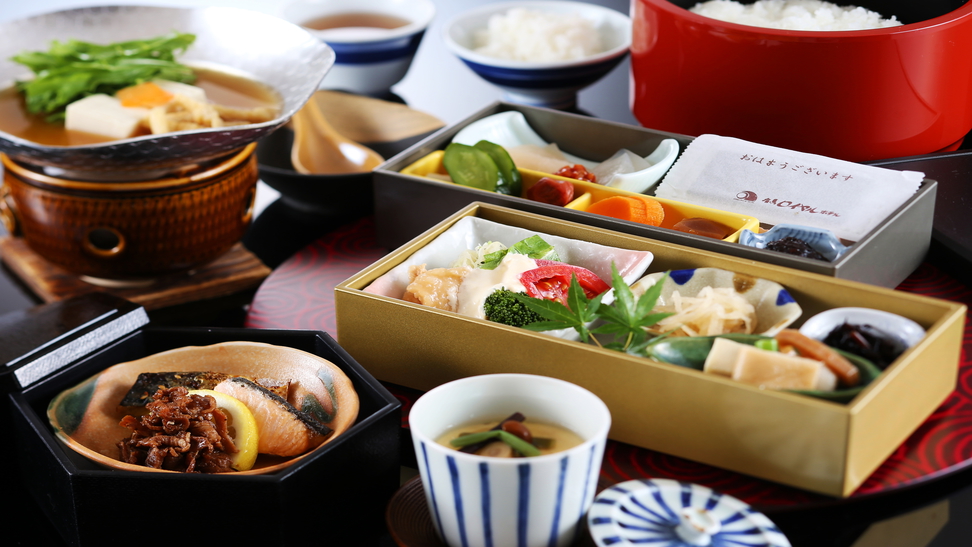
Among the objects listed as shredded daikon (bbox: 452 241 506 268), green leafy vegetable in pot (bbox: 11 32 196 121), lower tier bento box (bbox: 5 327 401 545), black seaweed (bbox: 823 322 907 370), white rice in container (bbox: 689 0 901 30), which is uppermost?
white rice in container (bbox: 689 0 901 30)

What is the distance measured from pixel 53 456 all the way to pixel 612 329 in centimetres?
70

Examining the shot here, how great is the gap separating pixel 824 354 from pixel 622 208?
0.53 metres

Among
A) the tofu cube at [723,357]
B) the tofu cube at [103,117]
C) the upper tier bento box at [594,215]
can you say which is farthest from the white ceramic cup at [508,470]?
the tofu cube at [103,117]

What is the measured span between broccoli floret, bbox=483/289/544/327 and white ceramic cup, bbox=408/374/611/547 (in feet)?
0.65

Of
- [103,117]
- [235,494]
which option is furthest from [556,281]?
[103,117]

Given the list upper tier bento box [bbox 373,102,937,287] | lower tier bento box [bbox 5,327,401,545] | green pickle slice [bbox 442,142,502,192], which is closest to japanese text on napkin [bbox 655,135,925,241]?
upper tier bento box [bbox 373,102,937,287]

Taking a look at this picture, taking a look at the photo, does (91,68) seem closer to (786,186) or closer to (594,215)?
(594,215)

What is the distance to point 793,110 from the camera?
175 centimetres

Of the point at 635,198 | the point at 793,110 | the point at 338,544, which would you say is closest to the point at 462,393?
the point at 338,544

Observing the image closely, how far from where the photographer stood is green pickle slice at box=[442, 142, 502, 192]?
5.51 feet

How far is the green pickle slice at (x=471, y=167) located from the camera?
5.51ft

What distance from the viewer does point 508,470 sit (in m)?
0.91

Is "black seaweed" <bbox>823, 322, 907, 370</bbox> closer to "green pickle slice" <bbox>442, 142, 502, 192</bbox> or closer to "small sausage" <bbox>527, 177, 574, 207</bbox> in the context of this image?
"small sausage" <bbox>527, 177, 574, 207</bbox>

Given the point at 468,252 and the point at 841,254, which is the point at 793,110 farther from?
the point at 468,252
